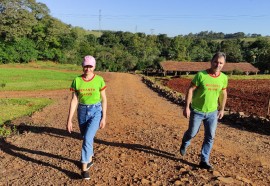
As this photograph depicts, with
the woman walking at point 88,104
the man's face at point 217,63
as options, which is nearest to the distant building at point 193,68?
the man's face at point 217,63

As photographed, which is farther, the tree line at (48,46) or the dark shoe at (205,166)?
the tree line at (48,46)

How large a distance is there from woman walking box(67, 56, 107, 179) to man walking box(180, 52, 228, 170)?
4.80ft

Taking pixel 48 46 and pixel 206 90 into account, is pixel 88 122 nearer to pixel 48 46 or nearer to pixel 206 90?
pixel 206 90

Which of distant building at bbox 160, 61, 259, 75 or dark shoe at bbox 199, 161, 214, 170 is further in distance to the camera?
distant building at bbox 160, 61, 259, 75

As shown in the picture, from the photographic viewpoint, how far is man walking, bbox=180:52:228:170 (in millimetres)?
4980

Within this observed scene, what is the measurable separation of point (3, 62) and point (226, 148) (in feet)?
180

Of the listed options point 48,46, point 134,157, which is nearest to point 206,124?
point 134,157

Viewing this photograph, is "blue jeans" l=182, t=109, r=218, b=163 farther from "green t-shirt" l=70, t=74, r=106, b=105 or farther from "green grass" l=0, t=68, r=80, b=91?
"green grass" l=0, t=68, r=80, b=91

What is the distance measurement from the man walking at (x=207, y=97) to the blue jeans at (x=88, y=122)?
58.9 inches

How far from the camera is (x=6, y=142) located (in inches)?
291

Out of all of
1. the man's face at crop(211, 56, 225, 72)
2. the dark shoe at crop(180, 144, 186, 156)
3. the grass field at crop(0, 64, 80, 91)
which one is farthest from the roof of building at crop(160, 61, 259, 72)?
the man's face at crop(211, 56, 225, 72)

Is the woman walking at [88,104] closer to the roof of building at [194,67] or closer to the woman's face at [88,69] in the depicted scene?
the woman's face at [88,69]

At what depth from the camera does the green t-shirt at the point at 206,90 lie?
499cm

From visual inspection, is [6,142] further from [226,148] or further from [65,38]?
[65,38]
